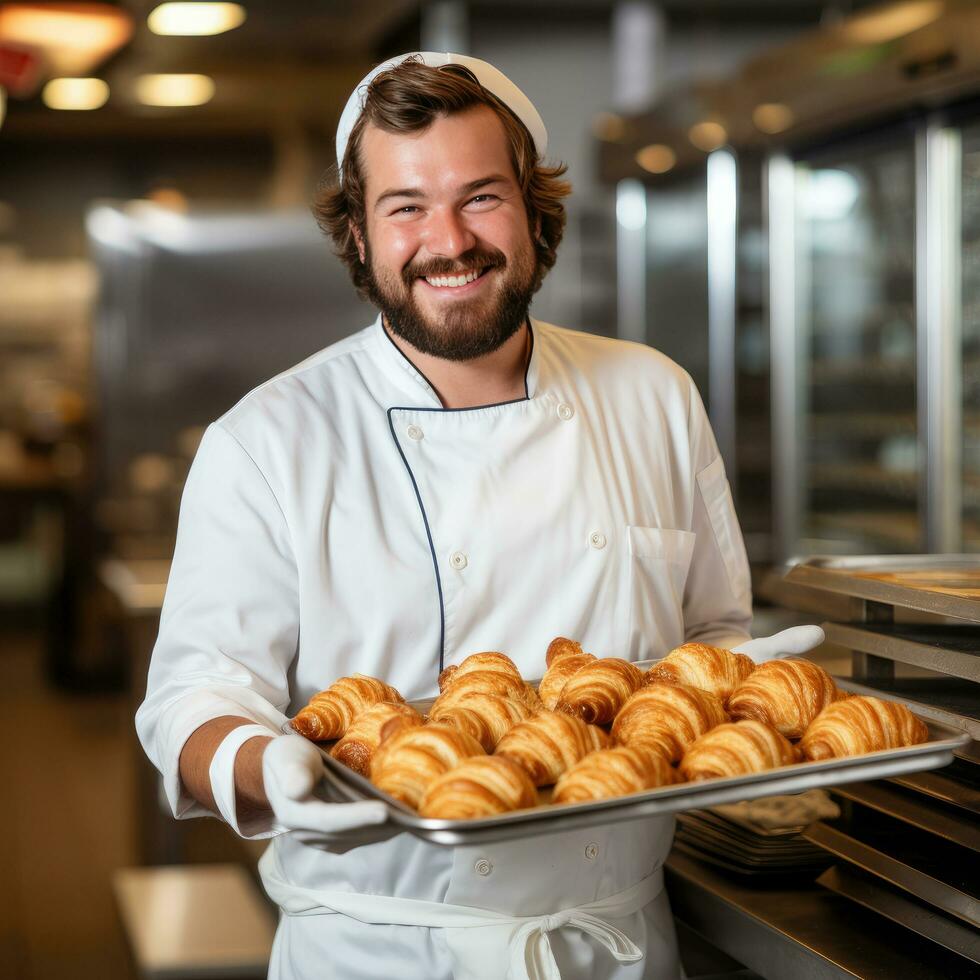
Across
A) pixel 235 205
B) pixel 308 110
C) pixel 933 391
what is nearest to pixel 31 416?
pixel 235 205

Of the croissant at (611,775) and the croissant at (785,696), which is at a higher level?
the croissant at (785,696)

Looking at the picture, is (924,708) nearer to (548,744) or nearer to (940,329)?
(548,744)

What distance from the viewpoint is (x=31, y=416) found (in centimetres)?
571

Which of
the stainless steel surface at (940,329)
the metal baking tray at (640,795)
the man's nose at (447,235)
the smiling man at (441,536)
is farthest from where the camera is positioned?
the stainless steel surface at (940,329)

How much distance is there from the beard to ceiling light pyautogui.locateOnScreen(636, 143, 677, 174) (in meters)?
3.06

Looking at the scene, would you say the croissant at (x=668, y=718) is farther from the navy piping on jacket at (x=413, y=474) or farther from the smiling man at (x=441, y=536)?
the navy piping on jacket at (x=413, y=474)

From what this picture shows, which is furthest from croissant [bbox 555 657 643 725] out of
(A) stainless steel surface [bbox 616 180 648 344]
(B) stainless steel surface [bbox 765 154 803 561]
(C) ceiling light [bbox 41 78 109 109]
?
(C) ceiling light [bbox 41 78 109 109]

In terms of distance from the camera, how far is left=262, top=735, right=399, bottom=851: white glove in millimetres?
967

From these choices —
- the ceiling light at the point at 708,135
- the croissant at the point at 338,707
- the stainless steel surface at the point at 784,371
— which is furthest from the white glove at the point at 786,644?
the ceiling light at the point at 708,135

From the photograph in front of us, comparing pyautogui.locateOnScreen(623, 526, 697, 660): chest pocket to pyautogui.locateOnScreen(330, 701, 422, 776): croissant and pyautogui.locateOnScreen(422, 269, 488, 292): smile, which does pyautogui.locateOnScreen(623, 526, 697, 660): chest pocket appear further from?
pyautogui.locateOnScreen(330, 701, 422, 776): croissant

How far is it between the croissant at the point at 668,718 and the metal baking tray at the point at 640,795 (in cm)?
11

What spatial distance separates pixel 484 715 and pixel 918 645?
1.58ft

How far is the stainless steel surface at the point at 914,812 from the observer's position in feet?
4.21

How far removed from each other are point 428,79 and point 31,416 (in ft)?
15.0
